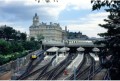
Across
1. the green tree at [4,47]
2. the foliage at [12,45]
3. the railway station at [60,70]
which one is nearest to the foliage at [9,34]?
the foliage at [12,45]

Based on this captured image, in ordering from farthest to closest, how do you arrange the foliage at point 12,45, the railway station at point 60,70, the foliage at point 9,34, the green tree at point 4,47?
the foliage at point 9,34, the green tree at point 4,47, the foliage at point 12,45, the railway station at point 60,70

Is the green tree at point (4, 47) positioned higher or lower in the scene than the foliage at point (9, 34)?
lower

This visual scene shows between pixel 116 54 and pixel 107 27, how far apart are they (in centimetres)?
521

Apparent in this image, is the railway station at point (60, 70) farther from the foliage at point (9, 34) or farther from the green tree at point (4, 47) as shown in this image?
the foliage at point (9, 34)

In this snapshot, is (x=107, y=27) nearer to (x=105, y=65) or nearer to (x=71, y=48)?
(x=105, y=65)

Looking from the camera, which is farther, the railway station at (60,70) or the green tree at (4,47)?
the green tree at (4,47)

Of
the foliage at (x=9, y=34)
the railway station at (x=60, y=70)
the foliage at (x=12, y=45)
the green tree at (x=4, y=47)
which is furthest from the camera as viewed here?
the foliage at (x=9, y=34)

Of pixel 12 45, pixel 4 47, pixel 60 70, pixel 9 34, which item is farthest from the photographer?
pixel 9 34

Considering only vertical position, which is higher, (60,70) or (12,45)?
(12,45)

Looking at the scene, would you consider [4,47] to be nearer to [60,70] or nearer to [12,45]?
[12,45]

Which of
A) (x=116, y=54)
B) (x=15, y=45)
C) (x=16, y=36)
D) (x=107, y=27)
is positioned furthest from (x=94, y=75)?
(x=16, y=36)

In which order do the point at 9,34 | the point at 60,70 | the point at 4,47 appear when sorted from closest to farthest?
the point at 60,70 → the point at 4,47 → the point at 9,34

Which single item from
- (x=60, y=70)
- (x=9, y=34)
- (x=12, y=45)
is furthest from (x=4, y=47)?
(x=9, y=34)

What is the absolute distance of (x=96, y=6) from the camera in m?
12.3
